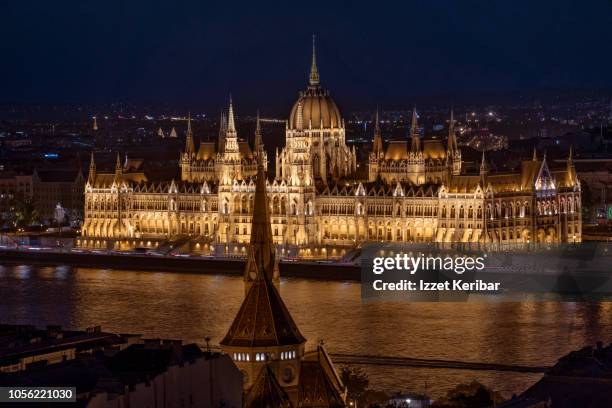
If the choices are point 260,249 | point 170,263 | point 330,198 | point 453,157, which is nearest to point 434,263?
point 330,198

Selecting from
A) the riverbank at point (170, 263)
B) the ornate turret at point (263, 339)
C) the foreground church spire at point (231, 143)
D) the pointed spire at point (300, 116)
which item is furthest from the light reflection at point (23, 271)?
the ornate turret at point (263, 339)

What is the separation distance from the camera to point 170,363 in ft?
88.0

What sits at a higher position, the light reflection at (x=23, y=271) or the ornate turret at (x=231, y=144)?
the ornate turret at (x=231, y=144)

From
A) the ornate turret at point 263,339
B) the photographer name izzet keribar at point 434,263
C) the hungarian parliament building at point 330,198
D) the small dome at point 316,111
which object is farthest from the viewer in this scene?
the small dome at point 316,111

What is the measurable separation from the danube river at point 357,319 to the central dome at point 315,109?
31.4 ft

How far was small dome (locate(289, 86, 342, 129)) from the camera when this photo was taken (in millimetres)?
70812

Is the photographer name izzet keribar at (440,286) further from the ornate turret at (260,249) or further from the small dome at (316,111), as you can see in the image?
the ornate turret at (260,249)

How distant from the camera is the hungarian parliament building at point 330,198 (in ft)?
218

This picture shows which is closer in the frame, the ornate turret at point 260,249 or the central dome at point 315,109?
the ornate turret at point 260,249

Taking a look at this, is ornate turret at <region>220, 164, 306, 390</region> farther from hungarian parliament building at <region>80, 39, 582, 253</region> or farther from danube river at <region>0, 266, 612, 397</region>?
hungarian parliament building at <region>80, 39, 582, 253</region>

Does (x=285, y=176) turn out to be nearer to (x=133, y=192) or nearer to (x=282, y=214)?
(x=282, y=214)

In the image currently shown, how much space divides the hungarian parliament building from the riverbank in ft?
7.04

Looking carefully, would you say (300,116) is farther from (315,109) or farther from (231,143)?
(231,143)

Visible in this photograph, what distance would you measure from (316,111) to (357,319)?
22025 mm
